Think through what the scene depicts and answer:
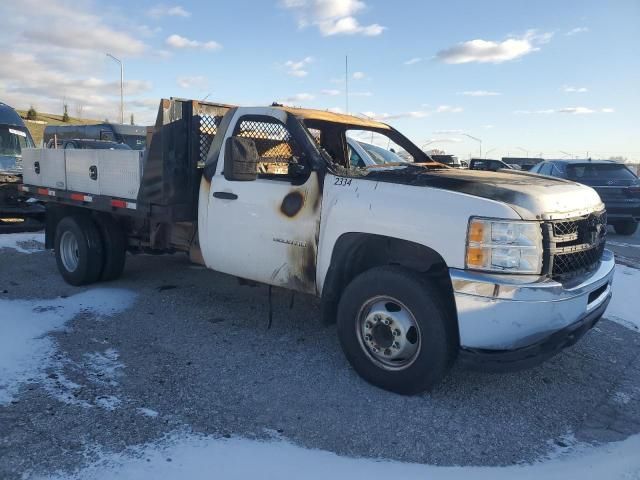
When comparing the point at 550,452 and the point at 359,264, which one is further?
the point at 359,264

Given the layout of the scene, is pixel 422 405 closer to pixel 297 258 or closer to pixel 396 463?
pixel 396 463

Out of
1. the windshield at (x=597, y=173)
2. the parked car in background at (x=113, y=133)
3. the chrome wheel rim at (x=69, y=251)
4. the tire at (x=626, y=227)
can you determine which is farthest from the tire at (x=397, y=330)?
the parked car in background at (x=113, y=133)

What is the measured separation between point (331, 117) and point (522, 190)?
6.87 ft

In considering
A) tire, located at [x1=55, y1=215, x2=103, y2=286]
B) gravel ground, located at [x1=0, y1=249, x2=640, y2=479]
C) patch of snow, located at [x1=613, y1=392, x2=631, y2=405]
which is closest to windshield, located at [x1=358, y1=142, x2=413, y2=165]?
gravel ground, located at [x1=0, y1=249, x2=640, y2=479]

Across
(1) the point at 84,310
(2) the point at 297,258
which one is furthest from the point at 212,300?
(2) the point at 297,258

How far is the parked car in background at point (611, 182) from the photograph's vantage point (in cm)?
1175

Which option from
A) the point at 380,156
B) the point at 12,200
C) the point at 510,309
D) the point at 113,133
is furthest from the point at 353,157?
the point at 113,133

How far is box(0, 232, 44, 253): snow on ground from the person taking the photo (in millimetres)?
8531

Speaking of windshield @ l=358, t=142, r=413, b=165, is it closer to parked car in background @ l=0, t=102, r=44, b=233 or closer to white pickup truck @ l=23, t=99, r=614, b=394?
white pickup truck @ l=23, t=99, r=614, b=394

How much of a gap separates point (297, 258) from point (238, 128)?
1.37m

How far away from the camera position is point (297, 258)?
4.42 m

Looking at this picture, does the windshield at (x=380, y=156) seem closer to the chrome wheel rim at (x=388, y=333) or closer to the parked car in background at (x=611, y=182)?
the chrome wheel rim at (x=388, y=333)

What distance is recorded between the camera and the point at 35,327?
496 cm

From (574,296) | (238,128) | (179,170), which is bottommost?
(574,296)
